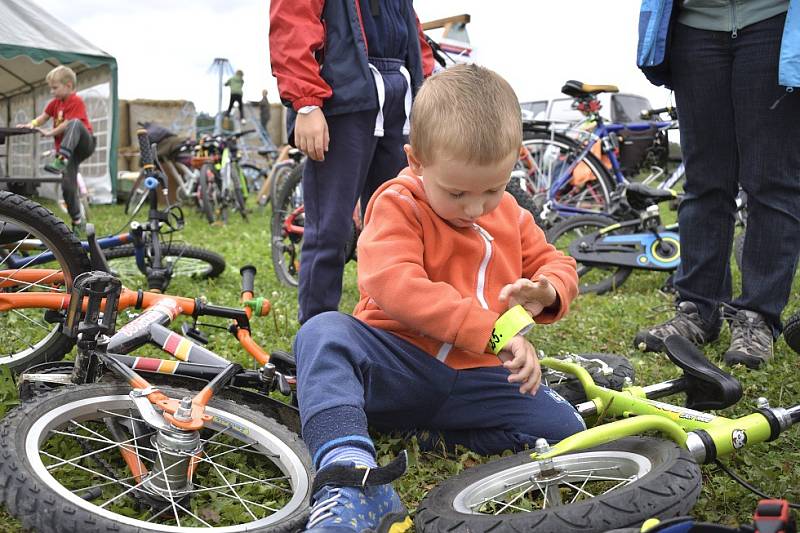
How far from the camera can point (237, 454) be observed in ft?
5.95

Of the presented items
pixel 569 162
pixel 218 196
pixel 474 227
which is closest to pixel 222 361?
pixel 474 227

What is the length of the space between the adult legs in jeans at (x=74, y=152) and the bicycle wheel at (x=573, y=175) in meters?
4.19

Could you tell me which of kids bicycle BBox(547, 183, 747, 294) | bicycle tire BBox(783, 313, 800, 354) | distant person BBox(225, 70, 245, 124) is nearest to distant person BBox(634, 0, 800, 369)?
bicycle tire BBox(783, 313, 800, 354)

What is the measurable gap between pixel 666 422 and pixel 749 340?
4.44 feet

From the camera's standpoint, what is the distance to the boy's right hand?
7.72ft

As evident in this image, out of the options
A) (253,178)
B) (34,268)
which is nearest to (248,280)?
(34,268)

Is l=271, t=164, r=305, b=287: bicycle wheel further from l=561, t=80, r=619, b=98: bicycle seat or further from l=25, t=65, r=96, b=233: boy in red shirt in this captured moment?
l=561, t=80, r=619, b=98: bicycle seat

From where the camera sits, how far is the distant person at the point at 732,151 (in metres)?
2.54

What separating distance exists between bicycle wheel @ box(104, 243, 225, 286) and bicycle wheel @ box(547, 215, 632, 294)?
6.61 ft

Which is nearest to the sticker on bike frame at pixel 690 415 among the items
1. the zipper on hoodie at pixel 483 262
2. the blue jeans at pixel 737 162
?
the zipper on hoodie at pixel 483 262

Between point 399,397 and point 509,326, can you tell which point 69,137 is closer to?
point 399,397

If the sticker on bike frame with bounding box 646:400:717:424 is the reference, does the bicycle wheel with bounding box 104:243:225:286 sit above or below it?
below

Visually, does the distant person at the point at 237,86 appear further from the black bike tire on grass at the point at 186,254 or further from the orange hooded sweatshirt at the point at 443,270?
the orange hooded sweatshirt at the point at 443,270

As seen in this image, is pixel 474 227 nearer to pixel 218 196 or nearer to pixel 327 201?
pixel 327 201
